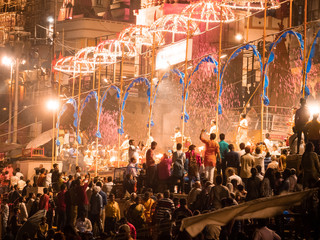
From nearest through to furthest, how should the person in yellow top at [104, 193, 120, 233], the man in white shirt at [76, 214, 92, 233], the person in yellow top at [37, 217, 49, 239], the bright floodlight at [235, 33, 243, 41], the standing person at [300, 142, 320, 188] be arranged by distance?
the standing person at [300, 142, 320, 188] → the man in white shirt at [76, 214, 92, 233] → the person in yellow top at [104, 193, 120, 233] → the person in yellow top at [37, 217, 49, 239] → the bright floodlight at [235, 33, 243, 41]

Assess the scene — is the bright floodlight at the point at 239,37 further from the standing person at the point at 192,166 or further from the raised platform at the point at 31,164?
the standing person at the point at 192,166

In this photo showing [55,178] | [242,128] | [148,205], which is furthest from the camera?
[55,178]

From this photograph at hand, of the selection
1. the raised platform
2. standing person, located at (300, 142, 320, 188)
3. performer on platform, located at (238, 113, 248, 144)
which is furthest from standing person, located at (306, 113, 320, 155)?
the raised platform

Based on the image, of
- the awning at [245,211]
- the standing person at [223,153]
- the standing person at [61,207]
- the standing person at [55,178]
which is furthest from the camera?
the standing person at [55,178]

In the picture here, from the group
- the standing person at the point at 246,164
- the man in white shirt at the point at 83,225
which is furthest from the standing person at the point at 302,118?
the man in white shirt at the point at 83,225

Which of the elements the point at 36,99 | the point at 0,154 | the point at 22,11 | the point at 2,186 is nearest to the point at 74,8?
the point at 22,11

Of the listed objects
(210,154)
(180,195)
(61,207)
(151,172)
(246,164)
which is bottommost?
(61,207)

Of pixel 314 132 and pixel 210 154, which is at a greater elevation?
pixel 314 132

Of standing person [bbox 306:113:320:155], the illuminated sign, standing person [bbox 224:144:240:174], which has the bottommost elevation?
standing person [bbox 224:144:240:174]

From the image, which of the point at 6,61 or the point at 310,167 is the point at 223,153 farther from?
the point at 6,61

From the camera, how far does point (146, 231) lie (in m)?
15.4

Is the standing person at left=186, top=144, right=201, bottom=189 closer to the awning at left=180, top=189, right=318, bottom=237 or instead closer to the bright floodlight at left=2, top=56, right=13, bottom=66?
the awning at left=180, top=189, right=318, bottom=237

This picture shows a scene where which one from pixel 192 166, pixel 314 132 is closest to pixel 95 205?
pixel 192 166

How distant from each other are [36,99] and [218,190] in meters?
39.7
